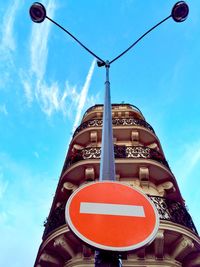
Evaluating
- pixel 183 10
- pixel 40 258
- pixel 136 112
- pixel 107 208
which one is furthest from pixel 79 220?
pixel 136 112

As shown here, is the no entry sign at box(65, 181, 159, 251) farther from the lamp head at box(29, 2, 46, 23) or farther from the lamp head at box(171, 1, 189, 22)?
the lamp head at box(29, 2, 46, 23)

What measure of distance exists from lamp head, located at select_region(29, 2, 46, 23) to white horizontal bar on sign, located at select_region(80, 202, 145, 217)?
538 cm

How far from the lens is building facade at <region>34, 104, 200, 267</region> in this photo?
10.3 meters

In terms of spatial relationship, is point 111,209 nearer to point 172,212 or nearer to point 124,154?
point 172,212

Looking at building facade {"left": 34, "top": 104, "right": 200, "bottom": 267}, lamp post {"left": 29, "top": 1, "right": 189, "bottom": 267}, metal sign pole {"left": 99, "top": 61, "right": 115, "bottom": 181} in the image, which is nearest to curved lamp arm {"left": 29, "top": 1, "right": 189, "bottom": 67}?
lamp post {"left": 29, "top": 1, "right": 189, "bottom": 267}

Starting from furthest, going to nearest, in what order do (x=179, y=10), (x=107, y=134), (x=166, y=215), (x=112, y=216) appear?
1. (x=166, y=215)
2. (x=179, y=10)
3. (x=107, y=134)
4. (x=112, y=216)

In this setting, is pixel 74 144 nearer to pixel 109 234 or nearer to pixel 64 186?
pixel 64 186

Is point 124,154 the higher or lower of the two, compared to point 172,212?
higher

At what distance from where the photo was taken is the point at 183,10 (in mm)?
7148

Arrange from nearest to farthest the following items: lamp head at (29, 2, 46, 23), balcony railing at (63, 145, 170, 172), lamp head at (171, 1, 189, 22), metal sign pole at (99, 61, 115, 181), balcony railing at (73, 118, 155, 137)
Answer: metal sign pole at (99, 61, 115, 181) < lamp head at (171, 1, 189, 22) < lamp head at (29, 2, 46, 23) < balcony railing at (63, 145, 170, 172) < balcony railing at (73, 118, 155, 137)

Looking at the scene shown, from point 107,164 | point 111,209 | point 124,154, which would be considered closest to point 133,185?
point 124,154

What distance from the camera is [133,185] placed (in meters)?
12.3

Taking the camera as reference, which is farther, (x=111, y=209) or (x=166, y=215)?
(x=166, y=215)

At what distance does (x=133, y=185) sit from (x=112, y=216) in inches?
375
